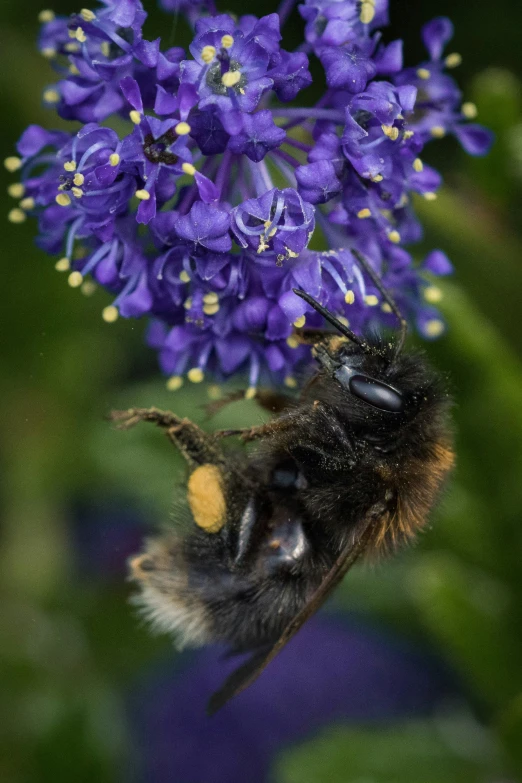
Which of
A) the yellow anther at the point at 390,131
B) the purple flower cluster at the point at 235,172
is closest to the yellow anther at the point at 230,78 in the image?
the purple flower cluster at the point at 235,172

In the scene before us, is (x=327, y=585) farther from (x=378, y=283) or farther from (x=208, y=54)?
(x=208, y=54)

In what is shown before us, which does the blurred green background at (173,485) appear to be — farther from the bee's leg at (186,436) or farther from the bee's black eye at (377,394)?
the bee's leg at (186,436)

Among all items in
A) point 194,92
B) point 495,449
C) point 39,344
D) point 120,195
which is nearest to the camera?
point 194,92

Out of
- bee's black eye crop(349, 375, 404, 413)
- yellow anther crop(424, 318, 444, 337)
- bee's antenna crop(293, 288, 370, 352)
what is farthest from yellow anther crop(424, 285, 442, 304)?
bee's black eye crop(349, 375, 404, 413)

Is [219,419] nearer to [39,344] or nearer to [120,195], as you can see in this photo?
[39,344]

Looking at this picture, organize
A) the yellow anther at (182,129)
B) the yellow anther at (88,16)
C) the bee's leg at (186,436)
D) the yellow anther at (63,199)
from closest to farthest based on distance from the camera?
the yellow anther at (182,129)
the yellow anther at (88,16)
the yellow anther at (63,199)
the bee's leg at (186,436)

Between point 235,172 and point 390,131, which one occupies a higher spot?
point 390,131

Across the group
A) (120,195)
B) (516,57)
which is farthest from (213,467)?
(516,57)

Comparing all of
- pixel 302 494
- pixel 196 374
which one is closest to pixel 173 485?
pixel 196 374
